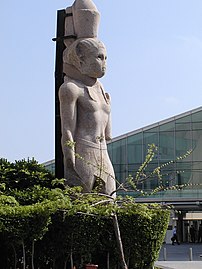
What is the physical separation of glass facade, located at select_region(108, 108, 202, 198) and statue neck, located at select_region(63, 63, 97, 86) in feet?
67.8

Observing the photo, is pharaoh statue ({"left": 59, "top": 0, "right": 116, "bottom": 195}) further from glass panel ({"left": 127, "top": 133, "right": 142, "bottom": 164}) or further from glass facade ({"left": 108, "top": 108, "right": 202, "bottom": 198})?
glass panel ({"left": 127, "top": 133, "right": 142, "bottom": 164})

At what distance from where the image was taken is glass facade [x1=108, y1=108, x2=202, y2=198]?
33906 mm

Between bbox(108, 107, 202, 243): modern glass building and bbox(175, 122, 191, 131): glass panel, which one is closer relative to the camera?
bbox(108, 107, 202, 243): modern glass building

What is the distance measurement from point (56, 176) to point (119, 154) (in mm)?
22100

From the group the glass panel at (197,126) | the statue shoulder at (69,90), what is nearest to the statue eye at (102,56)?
the statue shoulder at (69,90)

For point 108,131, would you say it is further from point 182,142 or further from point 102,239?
point 182,142

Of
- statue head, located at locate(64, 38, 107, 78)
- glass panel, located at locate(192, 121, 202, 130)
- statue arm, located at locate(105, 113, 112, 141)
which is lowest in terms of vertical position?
statue arm, located at locate(105, 113, 112, 141)

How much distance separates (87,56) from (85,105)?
3.82 feet

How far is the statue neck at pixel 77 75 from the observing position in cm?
1335

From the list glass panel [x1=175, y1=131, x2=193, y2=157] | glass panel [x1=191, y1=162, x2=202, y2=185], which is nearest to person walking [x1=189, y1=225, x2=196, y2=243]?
glass panel [x1=191, y1=162, x2=202, y2=185]

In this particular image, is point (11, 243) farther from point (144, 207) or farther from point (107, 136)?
point (107, 136)

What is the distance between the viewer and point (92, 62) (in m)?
13.2

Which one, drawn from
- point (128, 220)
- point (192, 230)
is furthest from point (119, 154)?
point (128, 220)

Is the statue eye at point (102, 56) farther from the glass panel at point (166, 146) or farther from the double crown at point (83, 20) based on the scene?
the glass panel at point (166, 146)
